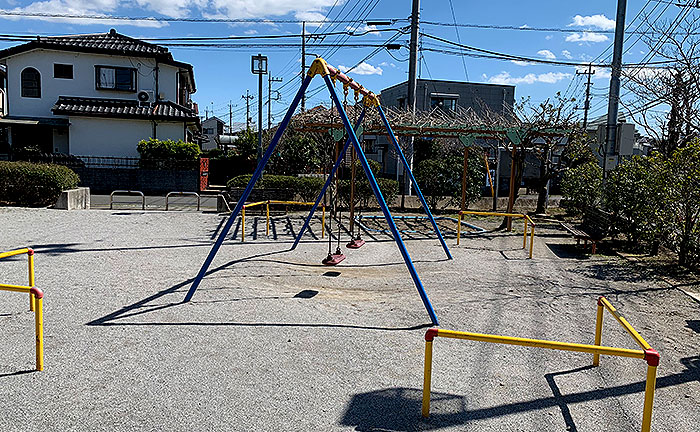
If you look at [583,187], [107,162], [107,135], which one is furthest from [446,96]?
[583,187]

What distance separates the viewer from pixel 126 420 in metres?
3.46

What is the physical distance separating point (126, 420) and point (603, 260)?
8.34m

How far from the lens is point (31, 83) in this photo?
2702 centimetres

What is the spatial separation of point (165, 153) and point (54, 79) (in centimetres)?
805

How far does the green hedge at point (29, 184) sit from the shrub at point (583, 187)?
14.0 m

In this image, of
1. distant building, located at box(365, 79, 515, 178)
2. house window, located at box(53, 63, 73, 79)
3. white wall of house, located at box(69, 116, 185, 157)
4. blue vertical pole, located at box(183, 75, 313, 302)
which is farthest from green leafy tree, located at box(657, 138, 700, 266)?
house window, located at box(53, 63, 73, 79)

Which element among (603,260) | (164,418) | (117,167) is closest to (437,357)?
(164,418)

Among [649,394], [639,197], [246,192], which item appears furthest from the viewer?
[639,197]

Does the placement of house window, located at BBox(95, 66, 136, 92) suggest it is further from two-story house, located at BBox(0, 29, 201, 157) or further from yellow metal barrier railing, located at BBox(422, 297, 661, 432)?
yellow metal barrier railing, located at BBox(422, 297, 661, 432)

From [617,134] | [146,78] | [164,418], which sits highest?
[146,78]

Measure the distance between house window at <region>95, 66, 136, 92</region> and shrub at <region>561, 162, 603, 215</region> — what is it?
2197 cm

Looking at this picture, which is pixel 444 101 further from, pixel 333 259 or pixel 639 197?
pixel 333 259

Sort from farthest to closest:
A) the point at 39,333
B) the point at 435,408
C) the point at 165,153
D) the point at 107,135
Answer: the point at 107,135 → the point at 165,153 → the point at 39,333 → the point at 435,408

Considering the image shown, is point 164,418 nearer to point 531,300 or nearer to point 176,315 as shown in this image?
point 176,315
